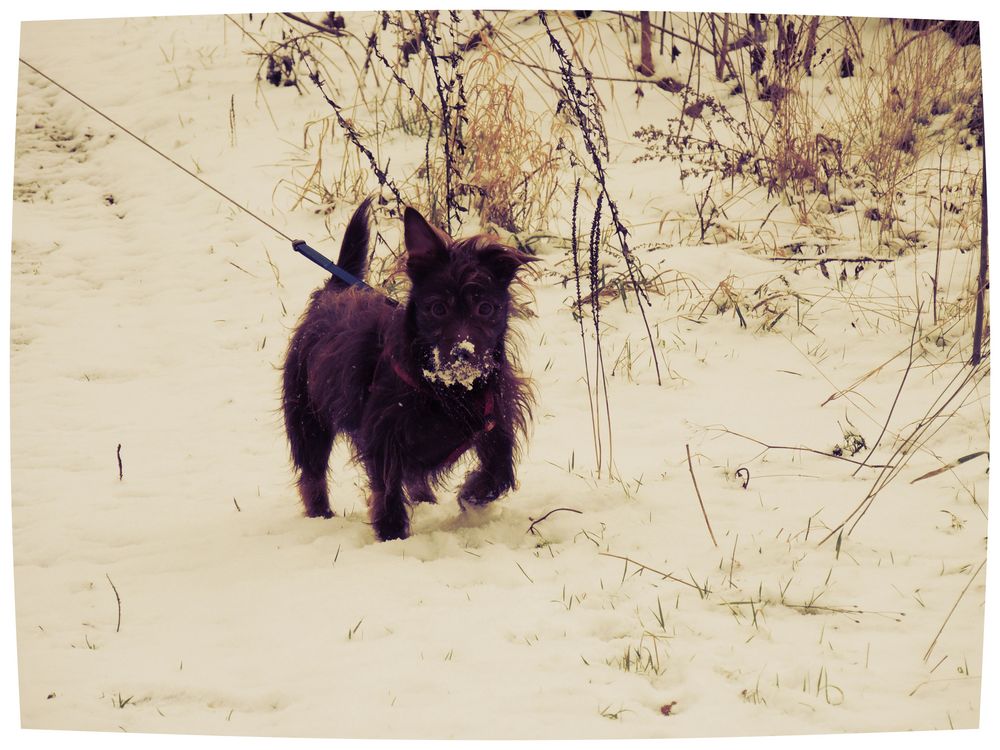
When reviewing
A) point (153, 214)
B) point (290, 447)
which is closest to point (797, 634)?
point (290, 447)

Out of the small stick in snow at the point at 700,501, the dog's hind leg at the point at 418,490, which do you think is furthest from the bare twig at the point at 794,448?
the dog's hind leg at the point at 418,490

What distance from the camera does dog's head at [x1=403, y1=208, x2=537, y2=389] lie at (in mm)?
2936

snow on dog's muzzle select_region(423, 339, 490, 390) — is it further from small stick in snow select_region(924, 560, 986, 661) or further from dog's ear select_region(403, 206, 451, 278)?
small stick in snow select_region(924, 560, 986, 661)

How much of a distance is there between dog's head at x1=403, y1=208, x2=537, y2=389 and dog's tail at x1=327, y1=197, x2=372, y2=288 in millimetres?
426

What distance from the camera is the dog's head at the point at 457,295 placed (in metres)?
2.94

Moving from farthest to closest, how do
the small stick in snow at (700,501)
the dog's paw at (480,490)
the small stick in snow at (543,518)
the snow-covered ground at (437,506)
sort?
the dog's paw at (480,490), the small stick in snow at (543,518), the small stick in snow at (700,501), the snow-covered ground at (437,506)

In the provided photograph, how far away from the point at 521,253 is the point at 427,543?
951 millimetres

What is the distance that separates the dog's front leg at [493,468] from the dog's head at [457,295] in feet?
1.03

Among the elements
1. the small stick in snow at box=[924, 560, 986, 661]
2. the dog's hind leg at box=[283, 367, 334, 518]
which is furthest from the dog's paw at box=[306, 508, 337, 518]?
the small stick in snow at box=[924, 560, 986, 661]

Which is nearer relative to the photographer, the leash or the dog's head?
the dog's head

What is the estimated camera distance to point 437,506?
11.7 ft

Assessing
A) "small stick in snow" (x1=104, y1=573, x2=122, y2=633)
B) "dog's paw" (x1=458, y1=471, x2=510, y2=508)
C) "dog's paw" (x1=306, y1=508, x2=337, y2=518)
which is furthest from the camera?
"dog's paw" (x1=306, y1=508, x2=337, y2=518)

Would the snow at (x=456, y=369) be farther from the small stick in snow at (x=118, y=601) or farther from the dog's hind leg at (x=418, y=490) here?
the small stick in snow at (x=118, y=601)

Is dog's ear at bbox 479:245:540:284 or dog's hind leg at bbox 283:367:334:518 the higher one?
dog's ear at bbox 479:245:540:284
